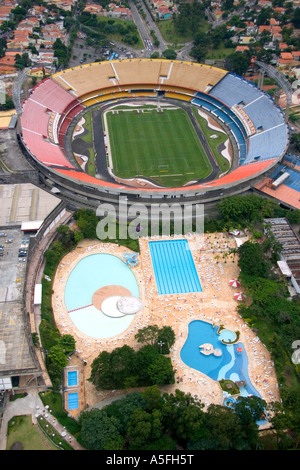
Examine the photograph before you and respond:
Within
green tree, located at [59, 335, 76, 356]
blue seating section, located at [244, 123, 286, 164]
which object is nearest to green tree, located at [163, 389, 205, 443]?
green tree, located at [59, 335, 76, 356]

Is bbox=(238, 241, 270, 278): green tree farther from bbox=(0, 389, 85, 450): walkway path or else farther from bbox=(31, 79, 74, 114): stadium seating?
bbox=(31, 79, 74, 114): stadium seating

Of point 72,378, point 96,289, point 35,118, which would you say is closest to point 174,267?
point 96,289

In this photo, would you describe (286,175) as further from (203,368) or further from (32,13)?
(32,13)

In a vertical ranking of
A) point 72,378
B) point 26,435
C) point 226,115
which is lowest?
point 26,435

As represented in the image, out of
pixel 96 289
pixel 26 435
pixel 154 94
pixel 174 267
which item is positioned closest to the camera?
pixel 26 435

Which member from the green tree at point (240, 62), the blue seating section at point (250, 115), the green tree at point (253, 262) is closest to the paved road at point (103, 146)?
the blue seating section at point (250, 115)

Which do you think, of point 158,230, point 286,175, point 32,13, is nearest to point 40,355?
point 158,230

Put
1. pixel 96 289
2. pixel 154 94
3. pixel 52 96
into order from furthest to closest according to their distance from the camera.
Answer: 1. pixel 154 94
2. pixel 52 96
3. pixel 96 289

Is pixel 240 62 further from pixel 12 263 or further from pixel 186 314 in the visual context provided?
pixel 12 263
